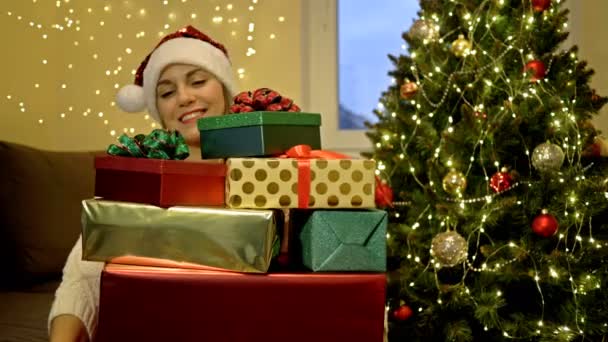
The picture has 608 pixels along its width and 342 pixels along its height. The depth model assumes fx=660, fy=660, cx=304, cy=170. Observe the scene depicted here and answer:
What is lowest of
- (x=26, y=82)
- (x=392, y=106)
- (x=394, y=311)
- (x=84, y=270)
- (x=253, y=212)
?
(x=394, y=311)

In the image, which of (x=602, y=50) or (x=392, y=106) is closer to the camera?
(x=392, y=106)

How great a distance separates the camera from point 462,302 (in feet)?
5.77

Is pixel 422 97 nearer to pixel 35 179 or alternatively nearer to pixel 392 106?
pixel 392 106

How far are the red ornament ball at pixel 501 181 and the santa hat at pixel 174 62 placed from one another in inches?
30.0

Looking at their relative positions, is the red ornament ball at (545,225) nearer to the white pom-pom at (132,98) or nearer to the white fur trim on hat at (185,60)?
the white fur trim on hat at (185,60)

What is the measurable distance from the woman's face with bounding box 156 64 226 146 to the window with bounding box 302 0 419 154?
1555 millimetres

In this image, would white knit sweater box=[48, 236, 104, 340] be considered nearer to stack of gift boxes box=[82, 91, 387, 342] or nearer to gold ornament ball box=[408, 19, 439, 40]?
stack of gift boxes box=[82, 91, 387, 342]

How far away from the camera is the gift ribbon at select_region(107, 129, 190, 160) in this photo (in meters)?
0.92

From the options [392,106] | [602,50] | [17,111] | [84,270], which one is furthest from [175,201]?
[602,50]

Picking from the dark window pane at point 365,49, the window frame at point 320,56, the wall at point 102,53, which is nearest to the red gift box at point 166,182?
the wall at point 102,53

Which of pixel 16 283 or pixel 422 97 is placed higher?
pixel 422 97

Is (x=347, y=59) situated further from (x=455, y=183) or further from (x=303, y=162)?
(x=303, y=162)

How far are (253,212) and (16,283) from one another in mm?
1374

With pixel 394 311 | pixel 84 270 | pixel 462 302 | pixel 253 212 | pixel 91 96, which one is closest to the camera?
pixel 253 212
